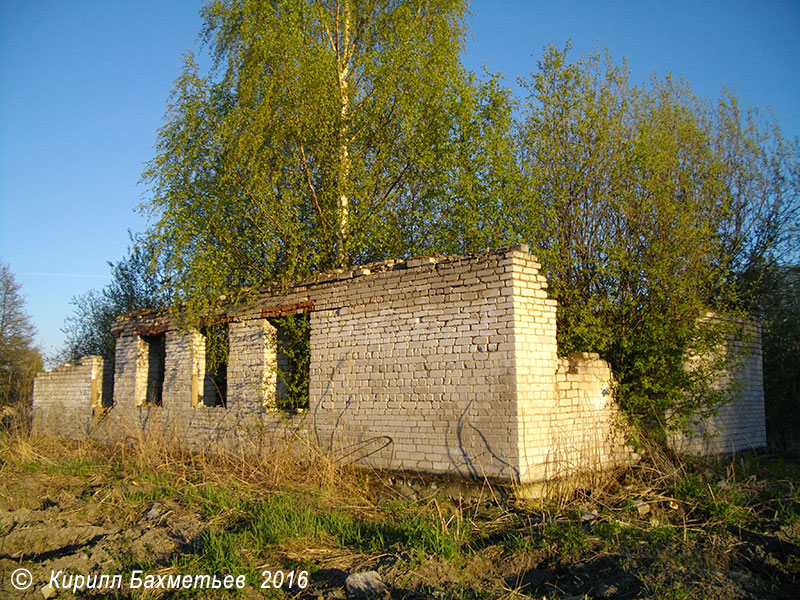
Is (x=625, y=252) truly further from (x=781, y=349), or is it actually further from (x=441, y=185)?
(x=781, y=349)

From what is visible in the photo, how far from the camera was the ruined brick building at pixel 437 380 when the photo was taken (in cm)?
754

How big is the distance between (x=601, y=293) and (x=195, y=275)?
6836 millimetres

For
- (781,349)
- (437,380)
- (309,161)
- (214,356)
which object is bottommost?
(437,380)

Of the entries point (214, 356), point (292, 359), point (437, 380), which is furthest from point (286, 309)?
point (437, 380)

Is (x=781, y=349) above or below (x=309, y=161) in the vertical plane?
below

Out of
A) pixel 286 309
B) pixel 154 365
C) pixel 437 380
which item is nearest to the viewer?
pixel 437 380

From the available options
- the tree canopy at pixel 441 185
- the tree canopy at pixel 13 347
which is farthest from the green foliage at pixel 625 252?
the tree canopy at pixel 13 347

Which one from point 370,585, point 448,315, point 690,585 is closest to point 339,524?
point 370,585

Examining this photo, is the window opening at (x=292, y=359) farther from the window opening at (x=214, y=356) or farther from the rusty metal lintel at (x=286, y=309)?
the window opening at (x=214, y=356)

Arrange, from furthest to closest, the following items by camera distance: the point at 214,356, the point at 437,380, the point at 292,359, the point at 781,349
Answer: the point at 781,349
the point at 214,356
the point at 292,359
the point at 437,380

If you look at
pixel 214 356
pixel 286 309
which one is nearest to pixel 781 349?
pixel 286 309

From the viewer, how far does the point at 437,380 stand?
8078mm

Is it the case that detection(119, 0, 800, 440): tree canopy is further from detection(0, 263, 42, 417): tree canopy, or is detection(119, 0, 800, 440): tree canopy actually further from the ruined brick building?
detection(0, 263, 42, 417): tree canopy

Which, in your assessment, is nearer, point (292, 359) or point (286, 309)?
point (286, 309)
